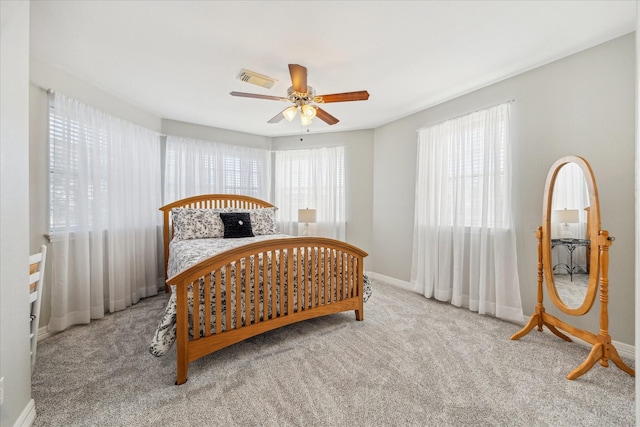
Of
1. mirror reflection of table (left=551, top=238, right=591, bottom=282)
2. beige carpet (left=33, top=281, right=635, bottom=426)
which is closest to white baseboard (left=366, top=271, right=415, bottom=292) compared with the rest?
beige carpet (left=33, top=281, right=635, bottom=426)

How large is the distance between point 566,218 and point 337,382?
2236 millimetres

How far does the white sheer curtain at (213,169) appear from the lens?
385cm

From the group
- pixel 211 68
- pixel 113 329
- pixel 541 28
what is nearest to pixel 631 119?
pixel 541 28

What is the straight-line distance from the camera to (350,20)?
70.5 inches

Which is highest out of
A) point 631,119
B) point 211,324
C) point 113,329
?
point 631,119

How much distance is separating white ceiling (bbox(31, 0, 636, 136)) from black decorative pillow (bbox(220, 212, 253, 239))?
5.06 feet

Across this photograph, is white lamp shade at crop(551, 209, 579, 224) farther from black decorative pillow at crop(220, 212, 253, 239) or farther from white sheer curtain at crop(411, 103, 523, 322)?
black decorative pillow at crop(220, 212, 253, 239)

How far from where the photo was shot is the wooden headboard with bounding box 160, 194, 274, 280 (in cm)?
360

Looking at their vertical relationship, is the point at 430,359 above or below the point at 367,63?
below

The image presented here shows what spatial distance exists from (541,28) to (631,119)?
985 mm

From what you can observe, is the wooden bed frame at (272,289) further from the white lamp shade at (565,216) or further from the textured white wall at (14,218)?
the white lamp shade at (565,216)

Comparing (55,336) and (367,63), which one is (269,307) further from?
(367,63)

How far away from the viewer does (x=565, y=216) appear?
213 cm

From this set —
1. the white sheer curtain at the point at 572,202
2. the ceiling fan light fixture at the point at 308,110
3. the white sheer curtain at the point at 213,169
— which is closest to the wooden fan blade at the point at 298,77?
the ceiling fan light fixture at the point at 308,110
